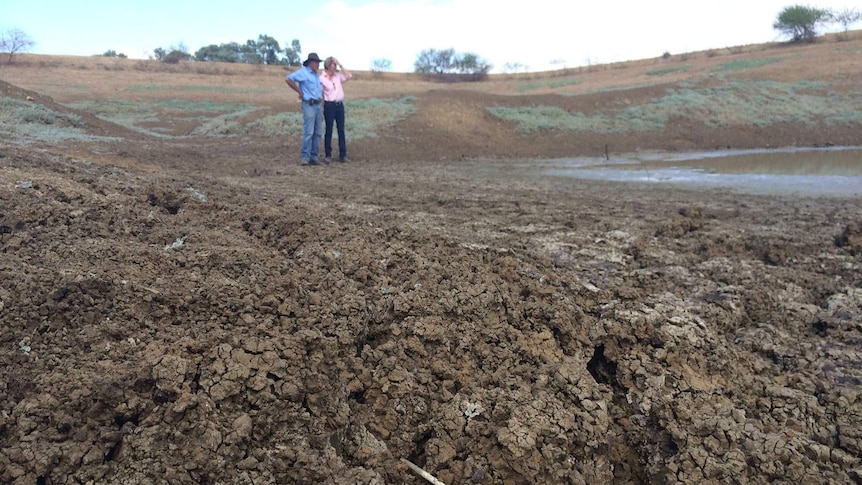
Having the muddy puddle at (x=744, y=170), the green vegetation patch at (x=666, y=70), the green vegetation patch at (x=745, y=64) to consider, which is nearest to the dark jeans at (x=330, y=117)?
the muddy puddle at (x=744, y=170)

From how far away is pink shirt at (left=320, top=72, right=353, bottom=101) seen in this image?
10.6 meters

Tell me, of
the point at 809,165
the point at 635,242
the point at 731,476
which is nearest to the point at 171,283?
the point at 731,476

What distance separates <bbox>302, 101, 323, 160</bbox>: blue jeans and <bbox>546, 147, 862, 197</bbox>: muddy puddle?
15.5 feet

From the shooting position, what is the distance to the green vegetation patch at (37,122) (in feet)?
33.0

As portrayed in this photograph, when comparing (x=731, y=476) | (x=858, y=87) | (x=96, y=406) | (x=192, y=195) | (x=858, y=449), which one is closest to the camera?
(x=96, y=406)

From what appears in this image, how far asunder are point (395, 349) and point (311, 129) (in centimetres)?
818

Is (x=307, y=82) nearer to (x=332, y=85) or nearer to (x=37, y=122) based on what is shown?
(x=332, y=85)

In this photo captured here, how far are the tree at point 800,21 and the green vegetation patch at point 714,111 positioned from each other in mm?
26608

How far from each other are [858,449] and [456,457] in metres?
1.63

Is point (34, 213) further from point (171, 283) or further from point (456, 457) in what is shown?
point (456, 457)

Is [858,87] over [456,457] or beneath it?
over

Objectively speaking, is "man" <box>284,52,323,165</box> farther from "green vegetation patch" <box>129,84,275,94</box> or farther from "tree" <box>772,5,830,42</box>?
"tree" <box>772,5,830,42</box>

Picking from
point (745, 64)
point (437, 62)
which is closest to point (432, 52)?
point (437, 62)

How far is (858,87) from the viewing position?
22438 mm
